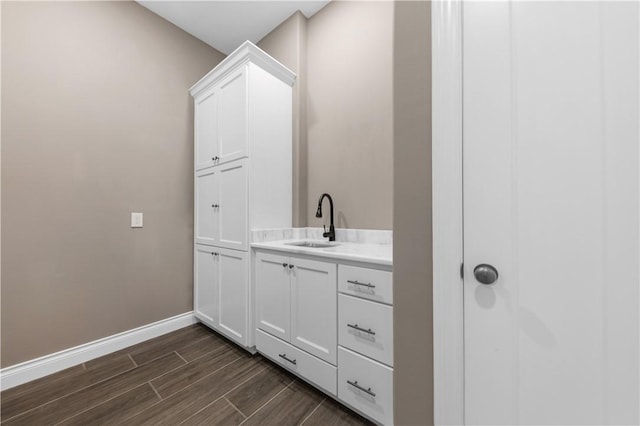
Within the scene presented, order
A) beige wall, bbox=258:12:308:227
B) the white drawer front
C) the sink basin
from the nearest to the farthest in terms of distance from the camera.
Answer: the white drawer front < the sink basin < beige wall, bbox=258:12:308:227

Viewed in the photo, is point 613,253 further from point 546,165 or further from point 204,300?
point 204,300

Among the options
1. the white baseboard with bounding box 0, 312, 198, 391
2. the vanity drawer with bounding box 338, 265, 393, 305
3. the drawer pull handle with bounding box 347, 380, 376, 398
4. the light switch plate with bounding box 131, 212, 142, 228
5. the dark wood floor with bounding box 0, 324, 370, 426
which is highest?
the light switch plate with bounding box 131, 212, 142, 228

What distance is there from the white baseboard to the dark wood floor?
0.15 ft

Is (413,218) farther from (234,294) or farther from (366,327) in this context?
(234,294)

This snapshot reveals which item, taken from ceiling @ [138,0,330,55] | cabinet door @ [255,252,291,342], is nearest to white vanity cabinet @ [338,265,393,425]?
cabinet door @ [255,252,291,342]

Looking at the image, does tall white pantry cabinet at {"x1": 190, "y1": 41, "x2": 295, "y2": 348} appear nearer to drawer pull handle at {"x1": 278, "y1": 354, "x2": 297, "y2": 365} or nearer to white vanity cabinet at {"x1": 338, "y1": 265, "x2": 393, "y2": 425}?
drawer pull handle at {"x1": 278, "y1": 354, "x2": 297, "y2": 365}

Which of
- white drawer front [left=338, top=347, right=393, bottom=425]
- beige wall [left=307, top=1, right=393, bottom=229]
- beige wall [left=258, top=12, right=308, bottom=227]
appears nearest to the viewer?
white drawer front [left=338, top=347, right=393, bottom=425]

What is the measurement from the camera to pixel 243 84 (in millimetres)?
1858

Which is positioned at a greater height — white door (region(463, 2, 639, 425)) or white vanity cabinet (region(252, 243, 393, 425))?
white door (region(463, 2, 639, 425))

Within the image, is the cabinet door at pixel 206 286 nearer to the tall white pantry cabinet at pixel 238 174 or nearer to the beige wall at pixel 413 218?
the tall white pantry cabinet at pixel 238 174

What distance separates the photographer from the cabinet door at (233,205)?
1836 mm

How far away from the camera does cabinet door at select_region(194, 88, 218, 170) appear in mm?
2133

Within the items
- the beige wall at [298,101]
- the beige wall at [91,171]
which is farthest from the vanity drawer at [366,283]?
the beige wall at [91,171]

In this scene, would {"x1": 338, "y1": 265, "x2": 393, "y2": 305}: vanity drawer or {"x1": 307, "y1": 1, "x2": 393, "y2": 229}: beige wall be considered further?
{"x1": 307, "y1": 1, "x2": 393, "y2": 229}: beige wall
